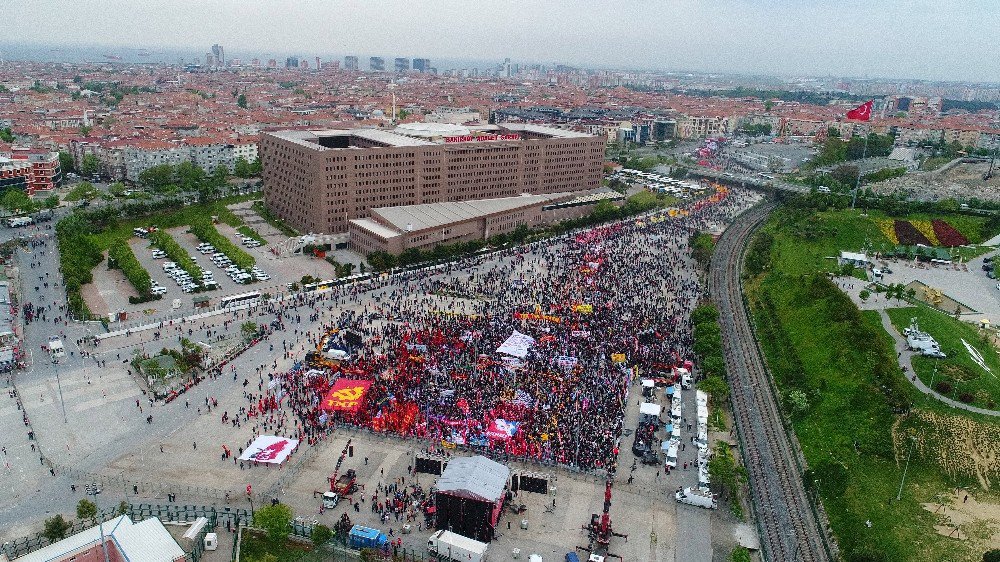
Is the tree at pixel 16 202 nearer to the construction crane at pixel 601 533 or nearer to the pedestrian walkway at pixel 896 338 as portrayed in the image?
the construction crane at pixel 601 533

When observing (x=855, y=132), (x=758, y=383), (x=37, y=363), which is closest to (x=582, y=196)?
(x=758, y=383)

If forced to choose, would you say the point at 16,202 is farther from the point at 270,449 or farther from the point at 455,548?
the point at 455,548

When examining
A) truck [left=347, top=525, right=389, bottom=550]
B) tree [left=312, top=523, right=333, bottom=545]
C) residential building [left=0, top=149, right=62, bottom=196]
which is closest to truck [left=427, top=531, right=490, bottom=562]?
truck [left=347, top=525, right=389, bottom=550]

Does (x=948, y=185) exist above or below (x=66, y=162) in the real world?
above

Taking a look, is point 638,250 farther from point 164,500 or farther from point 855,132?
point 855,132

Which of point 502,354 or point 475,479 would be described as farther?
point 502,354

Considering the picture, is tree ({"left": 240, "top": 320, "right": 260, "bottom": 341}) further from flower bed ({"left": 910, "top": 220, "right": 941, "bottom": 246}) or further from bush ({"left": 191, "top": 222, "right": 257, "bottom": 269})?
flower bed ({"left": 910, "top": 220, "right": 941, "bottom": 246})

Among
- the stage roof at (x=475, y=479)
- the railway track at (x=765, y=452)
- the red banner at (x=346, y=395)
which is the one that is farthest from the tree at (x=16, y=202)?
the railway track at (x=765, y=452)

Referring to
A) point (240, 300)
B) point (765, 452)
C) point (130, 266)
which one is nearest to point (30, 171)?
point (130, 266)
